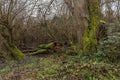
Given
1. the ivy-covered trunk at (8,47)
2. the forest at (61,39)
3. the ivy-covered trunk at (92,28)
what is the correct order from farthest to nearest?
the ivy-covered trunk at (8,47) → the ivy-covered trunk at (92,28) → the forest at (61,39)

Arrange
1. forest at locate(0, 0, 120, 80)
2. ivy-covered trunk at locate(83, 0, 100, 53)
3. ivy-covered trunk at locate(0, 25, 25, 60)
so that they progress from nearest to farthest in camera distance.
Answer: forest at locate(0, 0, 120, 80), ivy-covered trunk at locate(83, 0, 100, 53), ivy-covered trunk at locate(0, 25, 25, 60)

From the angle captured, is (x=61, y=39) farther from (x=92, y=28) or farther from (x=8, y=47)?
(x=92, y=28)

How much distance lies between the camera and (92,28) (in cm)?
998

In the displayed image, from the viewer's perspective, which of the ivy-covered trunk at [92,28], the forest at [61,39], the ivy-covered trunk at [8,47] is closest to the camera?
the forest at [61,39]

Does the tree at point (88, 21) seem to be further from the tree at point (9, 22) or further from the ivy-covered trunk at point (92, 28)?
the tree at point (9, 22)

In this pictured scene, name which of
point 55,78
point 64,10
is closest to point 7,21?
point 64,10

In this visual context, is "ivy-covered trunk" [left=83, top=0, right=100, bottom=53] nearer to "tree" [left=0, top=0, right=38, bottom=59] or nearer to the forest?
the forest

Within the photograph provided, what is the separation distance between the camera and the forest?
7.47m

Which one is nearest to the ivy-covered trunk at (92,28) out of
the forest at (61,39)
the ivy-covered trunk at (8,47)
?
the forest at (61,39)

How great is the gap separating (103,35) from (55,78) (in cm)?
441

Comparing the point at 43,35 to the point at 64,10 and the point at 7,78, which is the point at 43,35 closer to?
the point at 64,10

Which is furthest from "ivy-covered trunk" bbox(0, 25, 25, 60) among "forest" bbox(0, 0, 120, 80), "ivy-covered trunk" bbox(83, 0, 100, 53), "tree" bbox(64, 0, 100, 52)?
"ivy-covered trunk" bbox(83, 0, 100, 53)

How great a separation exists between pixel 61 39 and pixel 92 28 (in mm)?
8614

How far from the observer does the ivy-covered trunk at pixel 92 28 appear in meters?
9.91
